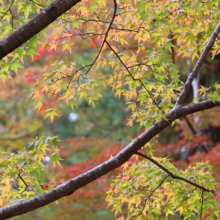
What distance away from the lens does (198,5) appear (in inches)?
88.5

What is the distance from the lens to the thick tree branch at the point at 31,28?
1.46 meters

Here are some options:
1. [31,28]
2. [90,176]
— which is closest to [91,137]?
[90,176]

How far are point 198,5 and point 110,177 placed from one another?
3547 millimetres

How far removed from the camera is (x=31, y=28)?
4.93ft

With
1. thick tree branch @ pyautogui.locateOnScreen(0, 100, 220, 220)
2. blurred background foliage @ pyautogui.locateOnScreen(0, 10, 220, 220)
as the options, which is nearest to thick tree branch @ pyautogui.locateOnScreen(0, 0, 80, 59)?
blurred background foliage @ pyautogui.locateOnScreen(0, 10, 220, 220)

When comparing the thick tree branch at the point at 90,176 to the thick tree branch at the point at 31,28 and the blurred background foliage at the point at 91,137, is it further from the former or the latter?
the thick tree branch at the point at 31,28

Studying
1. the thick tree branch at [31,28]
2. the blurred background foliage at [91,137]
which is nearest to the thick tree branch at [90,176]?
the blurred background foliage at [91,137]

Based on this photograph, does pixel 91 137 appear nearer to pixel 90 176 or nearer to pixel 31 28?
pixel 90 176

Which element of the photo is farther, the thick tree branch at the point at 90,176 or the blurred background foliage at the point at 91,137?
the blurred background foliage at the point at 91,137

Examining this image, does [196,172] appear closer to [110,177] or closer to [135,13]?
[135,13]

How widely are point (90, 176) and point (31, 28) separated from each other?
3.63ft

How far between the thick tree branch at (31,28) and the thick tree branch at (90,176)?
3.04 ft

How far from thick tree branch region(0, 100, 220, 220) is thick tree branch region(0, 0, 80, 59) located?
93 cm

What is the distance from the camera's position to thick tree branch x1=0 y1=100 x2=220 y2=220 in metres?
1.66
